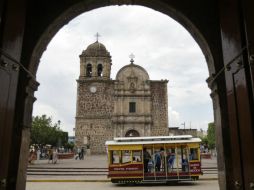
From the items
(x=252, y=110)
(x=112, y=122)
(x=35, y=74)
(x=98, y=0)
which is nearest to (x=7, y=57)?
(x=35, y=74)

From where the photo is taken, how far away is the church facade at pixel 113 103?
31.4 metres

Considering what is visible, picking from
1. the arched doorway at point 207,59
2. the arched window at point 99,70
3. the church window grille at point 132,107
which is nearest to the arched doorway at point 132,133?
the church window grille at point 132,107

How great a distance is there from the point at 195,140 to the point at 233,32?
9519 millimetres

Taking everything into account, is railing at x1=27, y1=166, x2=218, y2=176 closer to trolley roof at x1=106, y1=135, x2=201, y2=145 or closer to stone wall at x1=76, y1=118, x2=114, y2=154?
trolley roof at x1=106, y1=135, x2=201, y2=145

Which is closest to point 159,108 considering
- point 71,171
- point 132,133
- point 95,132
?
point 132,133

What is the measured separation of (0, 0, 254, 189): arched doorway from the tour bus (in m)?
8.06

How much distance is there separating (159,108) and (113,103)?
15.7 ft

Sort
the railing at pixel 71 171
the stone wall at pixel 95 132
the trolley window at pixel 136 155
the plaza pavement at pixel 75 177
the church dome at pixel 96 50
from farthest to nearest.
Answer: the church dome at pixel 96 50, the stone wall at pixel 95 132, the railing at pixel 71 171, the plaza pavement at pixel 75 177, the trolley window at pixel 136 155

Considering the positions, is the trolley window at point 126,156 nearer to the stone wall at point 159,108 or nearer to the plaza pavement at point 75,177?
the plaza pavement at point 75,177

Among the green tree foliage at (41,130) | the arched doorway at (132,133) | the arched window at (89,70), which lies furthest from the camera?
the arched window at (89,70)

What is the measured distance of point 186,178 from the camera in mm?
11633

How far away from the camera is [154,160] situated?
38.9 feet

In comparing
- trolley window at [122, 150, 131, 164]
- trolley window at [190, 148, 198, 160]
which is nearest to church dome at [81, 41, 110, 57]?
trolley window at [122, 150, 131, 164]

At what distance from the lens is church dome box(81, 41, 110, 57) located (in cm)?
3244
